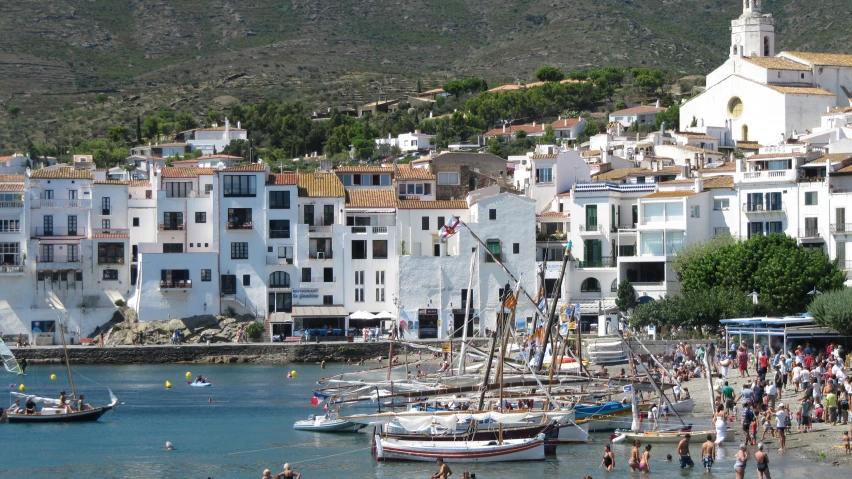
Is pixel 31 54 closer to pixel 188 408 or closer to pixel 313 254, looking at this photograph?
pixel 313 254

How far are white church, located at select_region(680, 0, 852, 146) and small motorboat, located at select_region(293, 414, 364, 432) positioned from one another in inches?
2407

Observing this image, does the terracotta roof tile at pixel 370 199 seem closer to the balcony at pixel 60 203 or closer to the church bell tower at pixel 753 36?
the balcony at pixel 60 203

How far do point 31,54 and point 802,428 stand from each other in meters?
141

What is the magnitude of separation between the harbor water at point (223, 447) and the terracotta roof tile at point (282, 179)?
51.9 feet

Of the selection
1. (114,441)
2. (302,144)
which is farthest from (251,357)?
(302,144)

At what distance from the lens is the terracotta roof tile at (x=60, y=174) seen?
86.2m

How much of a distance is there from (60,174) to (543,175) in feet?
88.6

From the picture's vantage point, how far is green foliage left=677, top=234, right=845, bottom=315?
73.4 metres

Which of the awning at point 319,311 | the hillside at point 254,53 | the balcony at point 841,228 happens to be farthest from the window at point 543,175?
the hillside at point 254,53

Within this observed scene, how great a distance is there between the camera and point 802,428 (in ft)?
154

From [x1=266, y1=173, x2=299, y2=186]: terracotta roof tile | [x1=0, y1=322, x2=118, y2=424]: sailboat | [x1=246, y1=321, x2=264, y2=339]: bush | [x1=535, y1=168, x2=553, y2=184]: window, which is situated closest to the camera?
[x1=0, y1=322, x2=118, y2=424]: sailboat

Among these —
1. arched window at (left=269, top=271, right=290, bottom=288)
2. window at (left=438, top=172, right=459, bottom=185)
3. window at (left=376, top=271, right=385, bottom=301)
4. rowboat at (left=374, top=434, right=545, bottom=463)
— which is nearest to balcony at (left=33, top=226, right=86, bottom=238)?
arched window at (left=269, top=271, right=290, bottom=288)

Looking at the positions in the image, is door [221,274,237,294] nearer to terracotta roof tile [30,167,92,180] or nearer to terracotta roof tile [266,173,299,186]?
terracotta roof tile [266,173,299,186]

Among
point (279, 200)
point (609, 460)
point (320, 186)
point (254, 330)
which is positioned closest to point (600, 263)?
point (320, 186)
